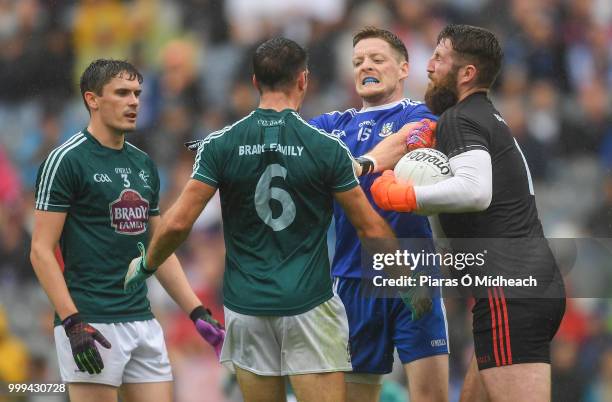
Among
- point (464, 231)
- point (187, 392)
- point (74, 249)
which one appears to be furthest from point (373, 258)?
point (187, 392)

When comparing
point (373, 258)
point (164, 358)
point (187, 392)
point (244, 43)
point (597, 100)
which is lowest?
point (187, 392)

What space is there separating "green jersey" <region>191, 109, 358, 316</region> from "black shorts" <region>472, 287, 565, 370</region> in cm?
77

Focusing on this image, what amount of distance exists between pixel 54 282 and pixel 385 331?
182cm

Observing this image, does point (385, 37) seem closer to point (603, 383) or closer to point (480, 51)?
point (480, 51)

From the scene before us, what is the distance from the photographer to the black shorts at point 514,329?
465cm

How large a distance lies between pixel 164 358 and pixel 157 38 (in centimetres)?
572

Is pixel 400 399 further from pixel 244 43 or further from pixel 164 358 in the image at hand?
pixel 244 43

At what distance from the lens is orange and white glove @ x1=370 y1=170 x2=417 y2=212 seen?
4.73m

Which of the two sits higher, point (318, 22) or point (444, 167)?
point (318, 22)

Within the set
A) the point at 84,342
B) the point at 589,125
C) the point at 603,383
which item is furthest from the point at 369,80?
the point at 589,125

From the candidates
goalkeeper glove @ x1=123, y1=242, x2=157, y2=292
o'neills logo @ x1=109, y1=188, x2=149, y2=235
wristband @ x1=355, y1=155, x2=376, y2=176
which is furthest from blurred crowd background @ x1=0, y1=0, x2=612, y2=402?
goalkeeper glove @ x1=123, y1=242, x2=157, y2=292

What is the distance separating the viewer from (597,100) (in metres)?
9.84

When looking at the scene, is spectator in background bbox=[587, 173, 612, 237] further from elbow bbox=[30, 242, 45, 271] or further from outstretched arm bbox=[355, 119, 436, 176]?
elbow bbox=[30, 242, 45, 271]

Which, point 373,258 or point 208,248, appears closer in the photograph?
point 373,258
